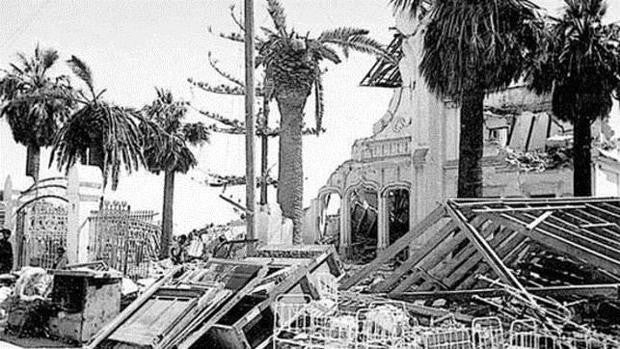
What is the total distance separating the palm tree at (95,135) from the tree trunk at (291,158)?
4508 millimetres

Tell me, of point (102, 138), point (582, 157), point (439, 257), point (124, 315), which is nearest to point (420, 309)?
point (439, 257)

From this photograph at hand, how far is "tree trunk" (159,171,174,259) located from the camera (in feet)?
101

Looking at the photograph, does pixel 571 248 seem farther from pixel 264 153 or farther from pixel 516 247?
pixel 264 153

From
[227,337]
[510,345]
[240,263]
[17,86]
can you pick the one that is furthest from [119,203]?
[17,86]

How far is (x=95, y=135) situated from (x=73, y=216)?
3.60 m

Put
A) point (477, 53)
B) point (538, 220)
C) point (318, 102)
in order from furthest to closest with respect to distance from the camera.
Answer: point (318, 102)
point (477, 53)
point (538, 220)

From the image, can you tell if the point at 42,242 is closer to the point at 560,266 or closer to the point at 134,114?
the point at 134,114

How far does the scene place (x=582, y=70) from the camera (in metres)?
18.2

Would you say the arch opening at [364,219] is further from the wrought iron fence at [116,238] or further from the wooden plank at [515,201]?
the wooden plank at [515,201]

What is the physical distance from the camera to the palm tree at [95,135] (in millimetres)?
20672

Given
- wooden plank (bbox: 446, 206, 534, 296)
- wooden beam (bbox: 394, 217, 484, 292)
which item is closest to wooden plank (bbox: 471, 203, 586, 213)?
wooden beam (bbox: 394, 217, 484, 292)

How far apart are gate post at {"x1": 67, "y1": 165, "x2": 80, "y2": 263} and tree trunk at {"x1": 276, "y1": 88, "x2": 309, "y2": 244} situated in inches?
228

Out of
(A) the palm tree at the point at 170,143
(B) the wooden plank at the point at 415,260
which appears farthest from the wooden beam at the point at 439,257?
(A) the palm tree at the point at 170,143

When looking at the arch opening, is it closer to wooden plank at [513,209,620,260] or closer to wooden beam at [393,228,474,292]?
wooden beam at [393,228,474,292]
